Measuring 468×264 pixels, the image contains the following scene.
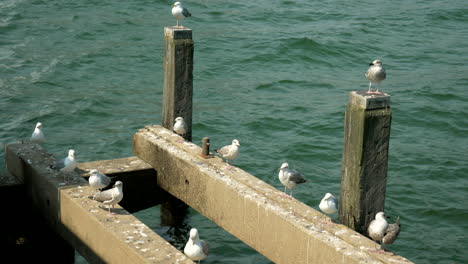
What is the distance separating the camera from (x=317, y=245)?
7438 millimetres

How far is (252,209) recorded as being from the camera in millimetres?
8281

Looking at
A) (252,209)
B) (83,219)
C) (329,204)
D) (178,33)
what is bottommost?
(83,219)

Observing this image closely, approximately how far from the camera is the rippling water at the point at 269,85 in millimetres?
14414

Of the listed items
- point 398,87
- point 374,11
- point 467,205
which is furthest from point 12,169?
point 374,11

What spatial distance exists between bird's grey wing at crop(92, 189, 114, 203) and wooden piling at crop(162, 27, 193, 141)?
8.52 feet

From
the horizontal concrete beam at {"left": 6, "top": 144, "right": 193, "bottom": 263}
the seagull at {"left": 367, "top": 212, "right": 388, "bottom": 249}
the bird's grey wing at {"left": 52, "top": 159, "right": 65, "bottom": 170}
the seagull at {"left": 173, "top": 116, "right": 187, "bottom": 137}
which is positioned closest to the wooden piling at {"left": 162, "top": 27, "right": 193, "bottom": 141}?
the seagull at {"left": 173, "top": 116, "right": 187, "bottom": 137}

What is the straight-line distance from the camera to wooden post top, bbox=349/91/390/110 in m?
7.56

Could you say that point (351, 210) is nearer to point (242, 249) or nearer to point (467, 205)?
point (242, 249)

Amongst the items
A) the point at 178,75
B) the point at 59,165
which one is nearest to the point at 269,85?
the point at 178,75

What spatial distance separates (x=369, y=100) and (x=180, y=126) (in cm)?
338

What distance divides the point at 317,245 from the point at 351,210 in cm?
66

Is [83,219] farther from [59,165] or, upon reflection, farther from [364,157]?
[364,157]

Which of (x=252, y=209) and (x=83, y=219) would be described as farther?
(x=252, y=209)

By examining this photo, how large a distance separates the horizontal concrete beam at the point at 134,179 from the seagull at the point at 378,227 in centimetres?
371
